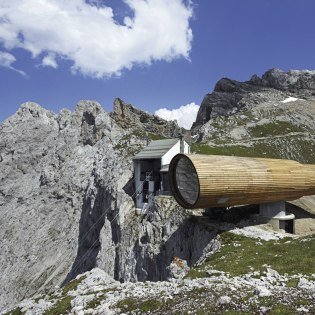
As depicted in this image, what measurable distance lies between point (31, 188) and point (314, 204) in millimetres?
69568

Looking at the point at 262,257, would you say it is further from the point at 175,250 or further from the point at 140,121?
the point at 140,121

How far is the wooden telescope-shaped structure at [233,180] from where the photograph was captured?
101 ft

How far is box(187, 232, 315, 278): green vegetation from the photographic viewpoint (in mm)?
21039

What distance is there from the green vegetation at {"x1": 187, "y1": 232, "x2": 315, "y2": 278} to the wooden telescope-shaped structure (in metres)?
4.39

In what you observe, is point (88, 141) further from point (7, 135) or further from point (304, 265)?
point (304, 265)

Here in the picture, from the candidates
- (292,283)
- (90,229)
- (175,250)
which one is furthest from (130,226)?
(292,283)

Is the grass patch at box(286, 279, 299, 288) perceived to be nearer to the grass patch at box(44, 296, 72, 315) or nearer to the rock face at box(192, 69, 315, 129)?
the grass patch at box(44, 296, 72, 315)

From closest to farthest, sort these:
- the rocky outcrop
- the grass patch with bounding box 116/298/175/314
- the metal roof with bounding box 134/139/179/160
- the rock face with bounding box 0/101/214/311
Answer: the grass patch with bounding box 116/298/175/314
the rock face with bounding box 0/101/214/311
the metal roof with bounding box 134/139/179/160
the rocky outcrop

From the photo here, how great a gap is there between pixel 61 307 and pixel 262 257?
497 inches

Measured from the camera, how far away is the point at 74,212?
79000 mm

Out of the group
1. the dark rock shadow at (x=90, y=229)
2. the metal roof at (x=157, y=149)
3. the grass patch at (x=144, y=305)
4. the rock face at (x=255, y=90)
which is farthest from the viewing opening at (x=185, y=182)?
the rock face at (x=255, y=90)

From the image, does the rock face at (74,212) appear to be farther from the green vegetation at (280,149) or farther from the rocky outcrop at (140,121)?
the green vegetation at (280,149)

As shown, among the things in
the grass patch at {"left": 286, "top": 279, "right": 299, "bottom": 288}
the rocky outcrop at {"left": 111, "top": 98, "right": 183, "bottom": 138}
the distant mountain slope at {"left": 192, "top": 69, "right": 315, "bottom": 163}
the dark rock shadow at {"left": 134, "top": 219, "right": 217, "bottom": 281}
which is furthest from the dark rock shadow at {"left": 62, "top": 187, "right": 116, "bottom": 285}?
the grass patch at {"left": 286, "top": 279, "right": 299, "bottom": 288}

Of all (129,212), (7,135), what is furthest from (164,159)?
(7,135)
